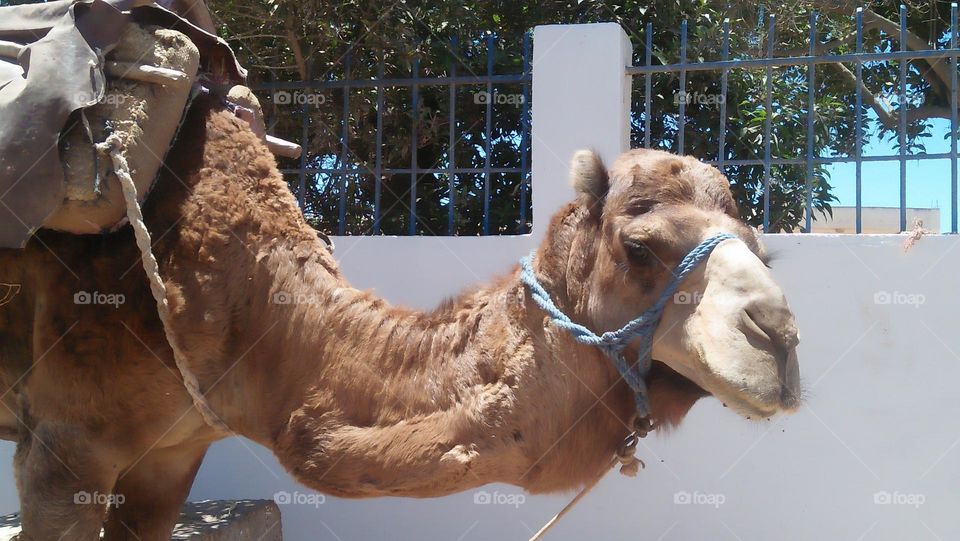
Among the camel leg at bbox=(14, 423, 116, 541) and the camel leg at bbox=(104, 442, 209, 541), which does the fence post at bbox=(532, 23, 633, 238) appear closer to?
the camel leg at bbox=(104, 442, 209, 541)

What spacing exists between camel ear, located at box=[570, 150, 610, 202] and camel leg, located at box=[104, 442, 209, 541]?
184 cm

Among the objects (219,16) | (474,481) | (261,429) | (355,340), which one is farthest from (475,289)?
(219,16)

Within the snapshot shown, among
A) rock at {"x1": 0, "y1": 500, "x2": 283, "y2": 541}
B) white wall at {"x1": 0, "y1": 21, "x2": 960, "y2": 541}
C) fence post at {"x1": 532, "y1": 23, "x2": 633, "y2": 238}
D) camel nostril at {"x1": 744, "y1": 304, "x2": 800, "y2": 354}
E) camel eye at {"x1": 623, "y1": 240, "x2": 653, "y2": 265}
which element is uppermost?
fence post at {"x1": 532, "y1": 23, "x2": 633, "y2": 238}

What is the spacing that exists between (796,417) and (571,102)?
2.18 m

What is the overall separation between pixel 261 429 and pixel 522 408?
913 mm

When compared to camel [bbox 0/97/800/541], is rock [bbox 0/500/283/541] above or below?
below

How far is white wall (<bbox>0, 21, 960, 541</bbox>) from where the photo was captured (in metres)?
4.51

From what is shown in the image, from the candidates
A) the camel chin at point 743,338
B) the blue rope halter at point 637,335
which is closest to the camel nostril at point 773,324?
the camel chin at point 743,338

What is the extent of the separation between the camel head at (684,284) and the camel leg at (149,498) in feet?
6.04

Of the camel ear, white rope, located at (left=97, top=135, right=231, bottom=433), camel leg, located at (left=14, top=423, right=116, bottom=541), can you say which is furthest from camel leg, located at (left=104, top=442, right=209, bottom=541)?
the camel ear

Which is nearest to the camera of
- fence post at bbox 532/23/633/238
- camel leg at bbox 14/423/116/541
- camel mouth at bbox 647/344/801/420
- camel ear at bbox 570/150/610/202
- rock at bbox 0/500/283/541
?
camel mouth at bbox 647/344/801/420

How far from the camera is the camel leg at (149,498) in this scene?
331 cm

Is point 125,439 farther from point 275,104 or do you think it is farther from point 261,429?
point 275,104

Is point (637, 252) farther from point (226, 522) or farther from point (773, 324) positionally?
point (226, 522)
